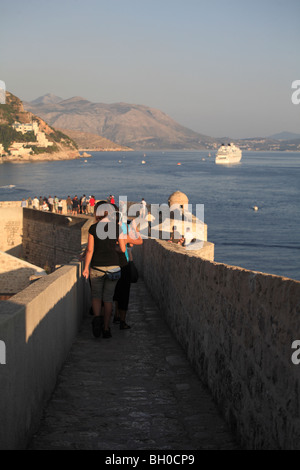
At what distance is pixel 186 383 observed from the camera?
502cm

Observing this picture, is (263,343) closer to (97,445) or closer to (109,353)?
(97,445)

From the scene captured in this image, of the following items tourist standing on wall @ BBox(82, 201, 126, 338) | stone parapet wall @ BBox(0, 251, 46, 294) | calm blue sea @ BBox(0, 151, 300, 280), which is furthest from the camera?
calm blue sea @ BBox(0, 151, 300, 280)

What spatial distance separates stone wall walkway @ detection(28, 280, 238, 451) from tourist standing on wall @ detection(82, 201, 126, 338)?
340 mm

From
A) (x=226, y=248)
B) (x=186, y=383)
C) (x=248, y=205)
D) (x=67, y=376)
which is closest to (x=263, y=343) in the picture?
(x=186, y=383)

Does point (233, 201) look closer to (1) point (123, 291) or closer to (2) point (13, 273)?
(2) point (13, 273)

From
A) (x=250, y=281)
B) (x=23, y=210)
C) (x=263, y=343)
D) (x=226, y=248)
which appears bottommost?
(x=226, y=248)

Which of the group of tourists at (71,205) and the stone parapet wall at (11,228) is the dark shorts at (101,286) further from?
the stone parapet wall at (11,228)

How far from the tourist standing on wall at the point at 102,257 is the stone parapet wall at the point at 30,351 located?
670 millimetres

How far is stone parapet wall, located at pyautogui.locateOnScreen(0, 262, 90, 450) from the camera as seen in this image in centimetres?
312

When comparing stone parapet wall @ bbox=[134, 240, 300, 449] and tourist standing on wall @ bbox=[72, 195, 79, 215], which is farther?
tourist standing on wall @ bbox=[72, 195, 79, 215]

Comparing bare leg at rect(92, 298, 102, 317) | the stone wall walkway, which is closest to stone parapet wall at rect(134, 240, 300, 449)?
the stone wall walkway

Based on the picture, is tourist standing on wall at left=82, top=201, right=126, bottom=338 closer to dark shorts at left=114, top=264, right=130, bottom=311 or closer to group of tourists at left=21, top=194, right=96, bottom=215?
dark shorts at left=114, top=264, right=130, bottom=311
